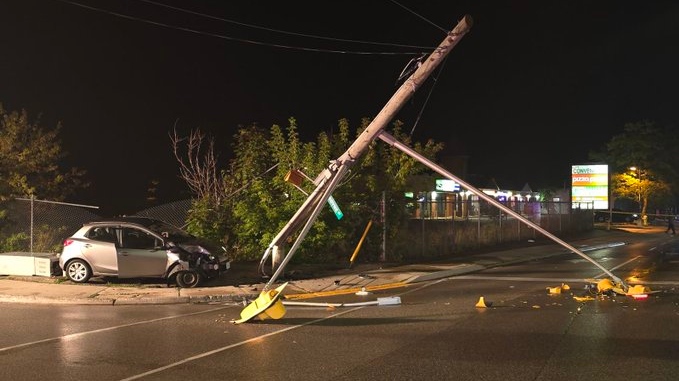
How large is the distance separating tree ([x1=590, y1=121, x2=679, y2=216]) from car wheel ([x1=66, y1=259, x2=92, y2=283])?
54174 millimetres

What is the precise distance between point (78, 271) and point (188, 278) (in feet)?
8.92

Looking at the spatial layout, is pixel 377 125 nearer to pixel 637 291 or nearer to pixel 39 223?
pixel 637 291

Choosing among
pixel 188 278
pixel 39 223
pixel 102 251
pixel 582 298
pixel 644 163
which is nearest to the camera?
pixel 582 298

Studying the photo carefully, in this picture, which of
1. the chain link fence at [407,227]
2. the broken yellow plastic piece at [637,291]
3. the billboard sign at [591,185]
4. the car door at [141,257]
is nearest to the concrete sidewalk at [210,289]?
the car door at [141,257]

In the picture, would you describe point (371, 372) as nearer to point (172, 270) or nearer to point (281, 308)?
point (281, 308)

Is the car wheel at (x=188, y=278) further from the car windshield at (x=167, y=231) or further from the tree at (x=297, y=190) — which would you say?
the tree at (x=297, y=190)

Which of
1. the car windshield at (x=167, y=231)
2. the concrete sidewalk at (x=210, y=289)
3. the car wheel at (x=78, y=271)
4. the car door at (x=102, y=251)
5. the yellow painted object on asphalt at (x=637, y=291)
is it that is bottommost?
the concrete sidewalk at (x=210, y=289)

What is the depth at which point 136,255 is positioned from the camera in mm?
13578

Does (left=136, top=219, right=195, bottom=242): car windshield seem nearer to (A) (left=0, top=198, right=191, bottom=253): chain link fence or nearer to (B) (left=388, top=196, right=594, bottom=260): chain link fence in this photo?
(A) (left=0, top=198, right=191, bottom=253): chain link fence

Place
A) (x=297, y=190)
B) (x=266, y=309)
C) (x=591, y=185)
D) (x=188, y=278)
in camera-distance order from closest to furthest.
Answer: (x=266, y=309), (x=188, y=278), (x=297, y=190), (x=591, y=185)

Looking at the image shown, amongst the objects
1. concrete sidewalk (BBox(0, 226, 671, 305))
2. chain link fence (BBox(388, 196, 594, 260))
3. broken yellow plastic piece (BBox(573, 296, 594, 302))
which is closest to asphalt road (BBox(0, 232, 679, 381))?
broken yellow plastic piece (BBox(573, 296, 594, 302))

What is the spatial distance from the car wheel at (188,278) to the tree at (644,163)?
52890 millimetres

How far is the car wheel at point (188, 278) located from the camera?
44.2ft

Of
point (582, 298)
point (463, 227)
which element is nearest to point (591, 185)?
point (463, 227)
